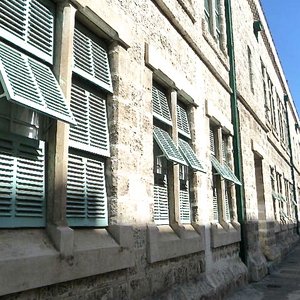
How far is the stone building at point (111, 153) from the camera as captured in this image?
2.97 metres

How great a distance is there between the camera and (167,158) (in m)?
5.01

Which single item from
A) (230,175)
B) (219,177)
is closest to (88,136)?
(219,177)

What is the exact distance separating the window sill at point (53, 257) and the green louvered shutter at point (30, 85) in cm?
92

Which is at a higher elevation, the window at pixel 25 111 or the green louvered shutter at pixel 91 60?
the green louvered shutter at pixel 91 60

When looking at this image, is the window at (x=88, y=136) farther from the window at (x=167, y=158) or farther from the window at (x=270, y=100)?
the window at (x=270, y=100)

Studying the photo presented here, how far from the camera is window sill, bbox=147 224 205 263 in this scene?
14.8 ft

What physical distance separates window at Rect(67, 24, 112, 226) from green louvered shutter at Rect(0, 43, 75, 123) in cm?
52

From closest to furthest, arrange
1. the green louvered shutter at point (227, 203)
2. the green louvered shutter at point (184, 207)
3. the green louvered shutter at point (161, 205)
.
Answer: the green louvered shutter at point (161, 205) → the green louvered shutter at point (184, 207) → the green louvered shutter at point (227, 203)

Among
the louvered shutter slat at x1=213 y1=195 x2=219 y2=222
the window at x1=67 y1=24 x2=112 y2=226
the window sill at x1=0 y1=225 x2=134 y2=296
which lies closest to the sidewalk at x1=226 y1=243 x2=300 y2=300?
the louvered shutter slat at x1=213 y1=195 x2=219 y2=222

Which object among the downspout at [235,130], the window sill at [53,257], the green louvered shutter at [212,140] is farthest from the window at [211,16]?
the window sill at [53,257]

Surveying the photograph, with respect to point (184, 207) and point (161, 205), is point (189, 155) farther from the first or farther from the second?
point (161, 205)

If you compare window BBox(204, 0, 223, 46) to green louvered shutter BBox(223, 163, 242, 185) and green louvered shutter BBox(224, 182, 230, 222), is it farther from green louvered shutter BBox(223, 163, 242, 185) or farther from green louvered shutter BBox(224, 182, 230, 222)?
green louvered shutter BBox(224, 182, 230, 222)

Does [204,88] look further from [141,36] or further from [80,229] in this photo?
[80,229]

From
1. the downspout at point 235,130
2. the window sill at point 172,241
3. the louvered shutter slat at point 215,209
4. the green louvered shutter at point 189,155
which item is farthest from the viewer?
the downspout at point 235,130
